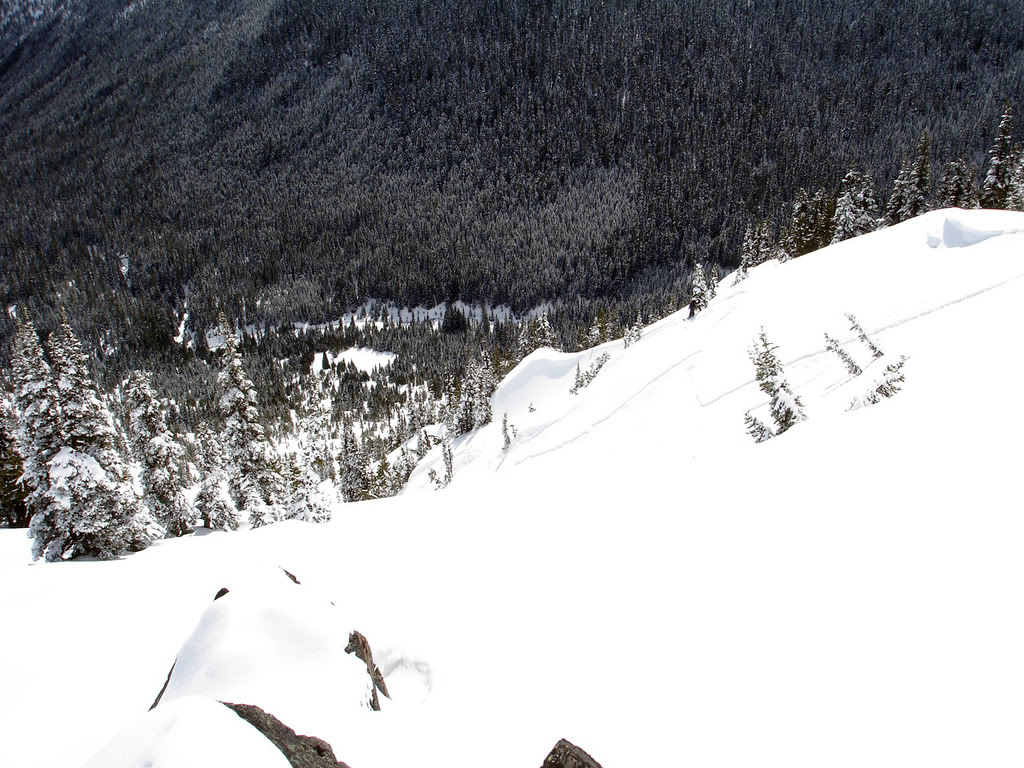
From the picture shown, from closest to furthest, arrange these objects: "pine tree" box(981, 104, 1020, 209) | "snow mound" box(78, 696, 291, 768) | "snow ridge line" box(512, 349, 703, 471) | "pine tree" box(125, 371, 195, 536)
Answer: "snow mound" box(78, 696, 291, 768)
"snow ridge line" box(512, 349, 703, 471)
"pine tree" box(125, 371, 195, 536)
"pine tree" box(981, 104, 1020, 209)

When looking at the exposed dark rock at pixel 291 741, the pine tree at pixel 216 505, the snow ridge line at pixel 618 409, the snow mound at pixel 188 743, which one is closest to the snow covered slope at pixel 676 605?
the exposed dark rock at pixel 291 741

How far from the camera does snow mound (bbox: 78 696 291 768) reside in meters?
3.68

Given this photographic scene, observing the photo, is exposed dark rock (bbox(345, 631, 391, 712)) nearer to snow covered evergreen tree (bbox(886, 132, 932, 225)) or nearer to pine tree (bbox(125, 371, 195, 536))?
pine tree (bbox(125, 371, 195, 536))

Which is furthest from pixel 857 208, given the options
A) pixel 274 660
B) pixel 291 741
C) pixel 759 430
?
pixel 291 741

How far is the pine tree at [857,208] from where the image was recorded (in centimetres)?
5188

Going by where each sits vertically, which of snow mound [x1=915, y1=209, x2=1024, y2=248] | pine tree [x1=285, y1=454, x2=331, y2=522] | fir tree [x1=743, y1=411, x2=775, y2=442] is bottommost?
pine tree [x1=285, y1=454, x2=331, y2=522]

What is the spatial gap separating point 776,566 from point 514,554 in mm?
5988

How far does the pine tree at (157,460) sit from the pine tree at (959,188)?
71.7 meters

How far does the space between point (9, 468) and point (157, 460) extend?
931 cm

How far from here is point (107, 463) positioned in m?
22.9

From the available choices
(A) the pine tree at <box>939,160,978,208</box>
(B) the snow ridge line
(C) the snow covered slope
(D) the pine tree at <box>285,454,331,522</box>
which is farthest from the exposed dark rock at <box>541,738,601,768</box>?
(A) the pine tree at <box>939,160,978,208</box>

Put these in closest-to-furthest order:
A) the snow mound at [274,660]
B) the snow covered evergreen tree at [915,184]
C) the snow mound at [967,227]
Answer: the snow mound at [274,660] → the snow mound at [967,227] → the snow covered evergreen tree at [915,184]

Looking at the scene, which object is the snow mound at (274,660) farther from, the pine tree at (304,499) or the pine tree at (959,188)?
the pine tree at (959,188)

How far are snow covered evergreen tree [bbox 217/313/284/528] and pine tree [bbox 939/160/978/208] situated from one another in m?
65.4
